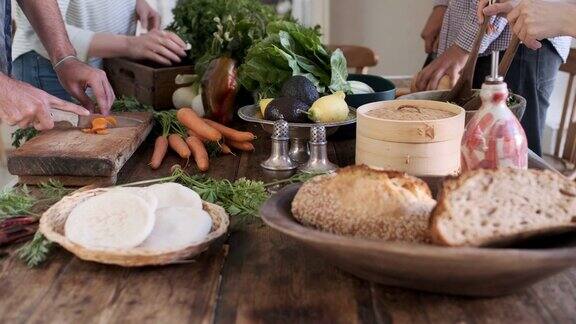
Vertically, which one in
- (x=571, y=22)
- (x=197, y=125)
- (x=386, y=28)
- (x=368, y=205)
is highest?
(x=571, y=22)

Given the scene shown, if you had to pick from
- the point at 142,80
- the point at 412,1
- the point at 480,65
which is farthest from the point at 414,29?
the point at 142,80

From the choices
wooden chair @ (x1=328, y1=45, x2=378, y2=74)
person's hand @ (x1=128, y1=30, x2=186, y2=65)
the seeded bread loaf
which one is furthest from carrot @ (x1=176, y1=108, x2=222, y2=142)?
wooden chair @ (x1=328, y1=45, x2=378, y2=74)

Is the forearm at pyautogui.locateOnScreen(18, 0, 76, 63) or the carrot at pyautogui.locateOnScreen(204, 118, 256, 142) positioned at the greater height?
the forearm at pyautogui.locateOnScreen(18, 0, 76, 63)

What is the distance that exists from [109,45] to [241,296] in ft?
4.75

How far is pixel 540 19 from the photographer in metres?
1.43

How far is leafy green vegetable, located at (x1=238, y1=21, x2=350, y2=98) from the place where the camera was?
5.33 feet

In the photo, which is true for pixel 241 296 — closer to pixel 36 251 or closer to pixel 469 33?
pixel 36 251

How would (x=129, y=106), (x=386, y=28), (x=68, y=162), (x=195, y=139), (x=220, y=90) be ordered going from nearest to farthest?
(x=68, y=162), (x=195, y=139), (x=220, y=90), (x=129, y=106), (x=386, y=28)

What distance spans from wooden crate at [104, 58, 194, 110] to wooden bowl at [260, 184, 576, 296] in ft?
3.75

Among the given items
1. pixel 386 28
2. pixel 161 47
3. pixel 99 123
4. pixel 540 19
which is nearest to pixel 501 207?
pixel 540 19

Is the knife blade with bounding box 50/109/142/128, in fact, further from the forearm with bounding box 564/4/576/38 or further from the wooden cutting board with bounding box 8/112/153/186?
the forearm with bounding box 564/4/576/38

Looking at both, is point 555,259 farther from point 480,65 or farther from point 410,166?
point 480,65

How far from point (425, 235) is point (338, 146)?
2.54ft

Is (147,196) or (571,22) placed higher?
(571,22)
